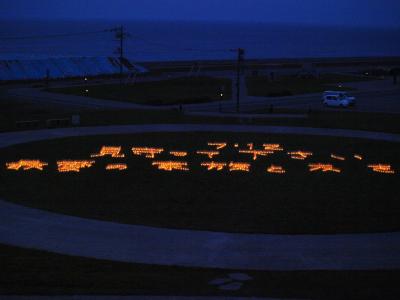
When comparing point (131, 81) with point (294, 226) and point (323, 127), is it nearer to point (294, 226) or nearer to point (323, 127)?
point (323, 127)

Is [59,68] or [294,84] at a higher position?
[59,68]

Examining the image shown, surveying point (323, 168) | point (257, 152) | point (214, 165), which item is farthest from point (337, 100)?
point (214, 165)

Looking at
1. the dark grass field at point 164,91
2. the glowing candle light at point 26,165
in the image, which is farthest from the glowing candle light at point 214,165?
the dark grass field at point 164,91

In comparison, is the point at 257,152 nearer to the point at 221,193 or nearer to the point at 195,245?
the point at 221,193

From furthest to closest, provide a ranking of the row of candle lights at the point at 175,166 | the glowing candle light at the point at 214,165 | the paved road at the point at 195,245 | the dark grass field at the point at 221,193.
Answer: the glowing candle light at the point at 214,165
the row of candle lights at the point at 175,166
the dark grass field at the point at 221,193
the paved road at the point at 195,245

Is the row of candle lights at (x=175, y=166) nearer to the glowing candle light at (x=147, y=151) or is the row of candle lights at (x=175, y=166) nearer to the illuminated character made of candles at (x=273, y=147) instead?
the glowing candle light at (x=147, y=151)

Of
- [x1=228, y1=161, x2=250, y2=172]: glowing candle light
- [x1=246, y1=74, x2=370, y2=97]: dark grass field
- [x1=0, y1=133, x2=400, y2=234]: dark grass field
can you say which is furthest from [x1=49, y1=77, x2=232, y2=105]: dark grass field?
[x1=228, y1=161, x2=250, y2=172]: glowing candle light

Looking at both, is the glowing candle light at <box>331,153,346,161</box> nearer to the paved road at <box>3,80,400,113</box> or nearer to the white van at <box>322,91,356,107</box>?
the paved road at <box>3,80,400,113</box>
